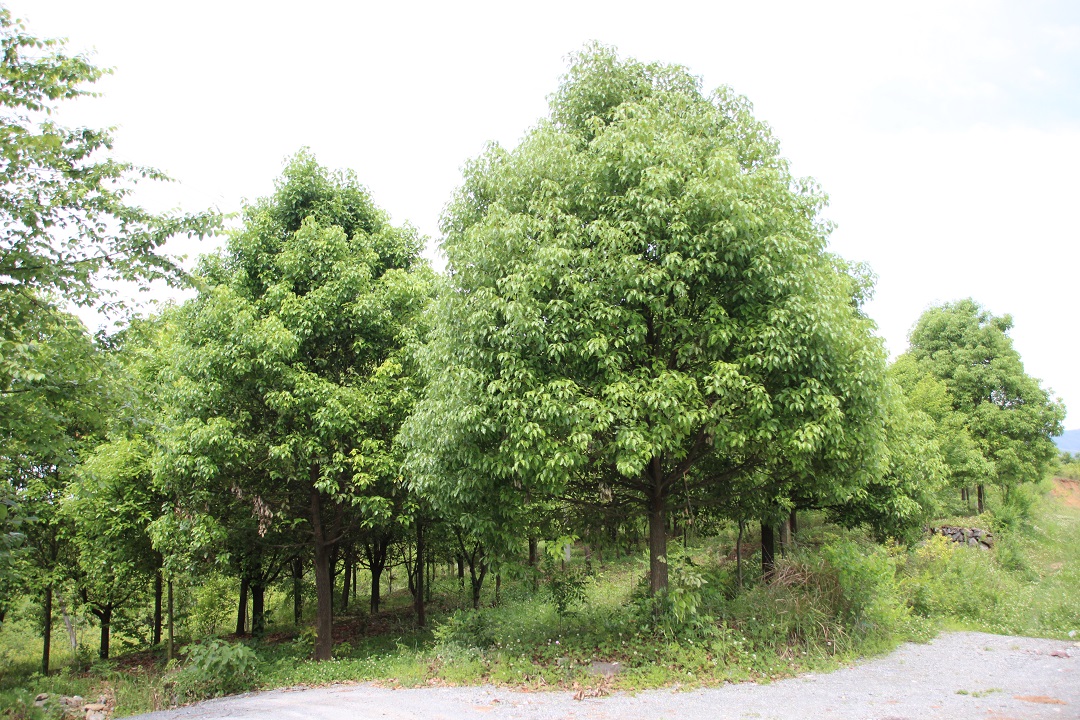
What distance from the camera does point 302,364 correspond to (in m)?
12.1

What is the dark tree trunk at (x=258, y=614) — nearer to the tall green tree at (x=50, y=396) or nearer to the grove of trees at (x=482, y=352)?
the grove of trees at (x=482, y=352)

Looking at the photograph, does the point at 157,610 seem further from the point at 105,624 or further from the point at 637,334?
the point at 637,334

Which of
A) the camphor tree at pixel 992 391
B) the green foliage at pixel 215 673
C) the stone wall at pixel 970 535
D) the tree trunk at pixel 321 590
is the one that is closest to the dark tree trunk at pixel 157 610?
the tree trunk at pixel 321 590

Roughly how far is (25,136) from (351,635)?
1523 cm

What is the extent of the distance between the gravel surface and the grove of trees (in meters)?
2.55

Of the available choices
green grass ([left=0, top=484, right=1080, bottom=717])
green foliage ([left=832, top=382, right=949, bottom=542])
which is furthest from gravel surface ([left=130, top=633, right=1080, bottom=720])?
green foliage ([left=832, top=382, right=949, bottom=542])

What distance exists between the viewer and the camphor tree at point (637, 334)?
8.66 m

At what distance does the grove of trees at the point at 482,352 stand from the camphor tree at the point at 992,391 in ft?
57.6

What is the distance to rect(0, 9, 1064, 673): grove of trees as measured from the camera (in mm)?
8375

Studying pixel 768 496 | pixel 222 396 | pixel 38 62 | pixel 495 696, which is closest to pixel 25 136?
pixel 38 62

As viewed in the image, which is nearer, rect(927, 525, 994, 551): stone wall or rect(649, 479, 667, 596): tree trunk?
rect(649, 479, 667, 596): tree trunk

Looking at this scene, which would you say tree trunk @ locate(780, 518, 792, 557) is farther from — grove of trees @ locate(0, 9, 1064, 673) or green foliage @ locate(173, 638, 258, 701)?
green foliage @ locate(173, 638, 258, 701)

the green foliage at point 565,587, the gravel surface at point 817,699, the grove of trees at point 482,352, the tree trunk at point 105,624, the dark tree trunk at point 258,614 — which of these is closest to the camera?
the gravel surface at point 817,699

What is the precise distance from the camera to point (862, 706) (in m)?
6.96
